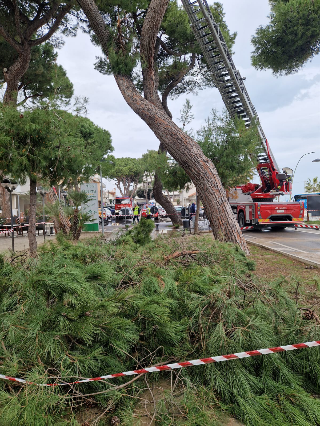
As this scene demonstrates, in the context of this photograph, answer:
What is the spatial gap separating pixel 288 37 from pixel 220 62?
6031 mm

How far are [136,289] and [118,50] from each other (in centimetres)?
703

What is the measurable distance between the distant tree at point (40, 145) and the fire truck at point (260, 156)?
7.89 m

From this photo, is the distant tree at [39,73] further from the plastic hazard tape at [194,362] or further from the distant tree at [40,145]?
the plastic hazard tape at [194,362]

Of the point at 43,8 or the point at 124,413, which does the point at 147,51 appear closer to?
the point at 43,8

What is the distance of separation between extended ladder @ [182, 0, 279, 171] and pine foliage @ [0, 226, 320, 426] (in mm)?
11856

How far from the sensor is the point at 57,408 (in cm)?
203

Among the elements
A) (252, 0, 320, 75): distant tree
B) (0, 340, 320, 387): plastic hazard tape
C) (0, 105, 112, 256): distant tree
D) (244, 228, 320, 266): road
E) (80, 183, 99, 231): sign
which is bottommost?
(244, 228, 320, 266): road

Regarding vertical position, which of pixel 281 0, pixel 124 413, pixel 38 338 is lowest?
pixel 124 413

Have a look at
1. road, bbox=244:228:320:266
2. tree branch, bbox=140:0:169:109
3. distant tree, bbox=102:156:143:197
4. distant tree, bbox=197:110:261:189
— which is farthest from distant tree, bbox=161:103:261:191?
distant tree, bbox=102:156:143:197

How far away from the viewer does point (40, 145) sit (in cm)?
675

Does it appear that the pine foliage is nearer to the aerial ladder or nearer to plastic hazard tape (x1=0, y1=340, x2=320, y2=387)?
plastic hazard tape (x1=0, y1=340, x2=320, y2=387)

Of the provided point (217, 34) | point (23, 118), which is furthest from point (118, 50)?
point (217, 34)

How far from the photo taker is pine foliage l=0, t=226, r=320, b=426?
6.93ft

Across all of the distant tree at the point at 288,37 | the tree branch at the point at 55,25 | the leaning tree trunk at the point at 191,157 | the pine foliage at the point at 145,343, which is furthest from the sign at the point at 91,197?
the distant tree at the point at 288,37
